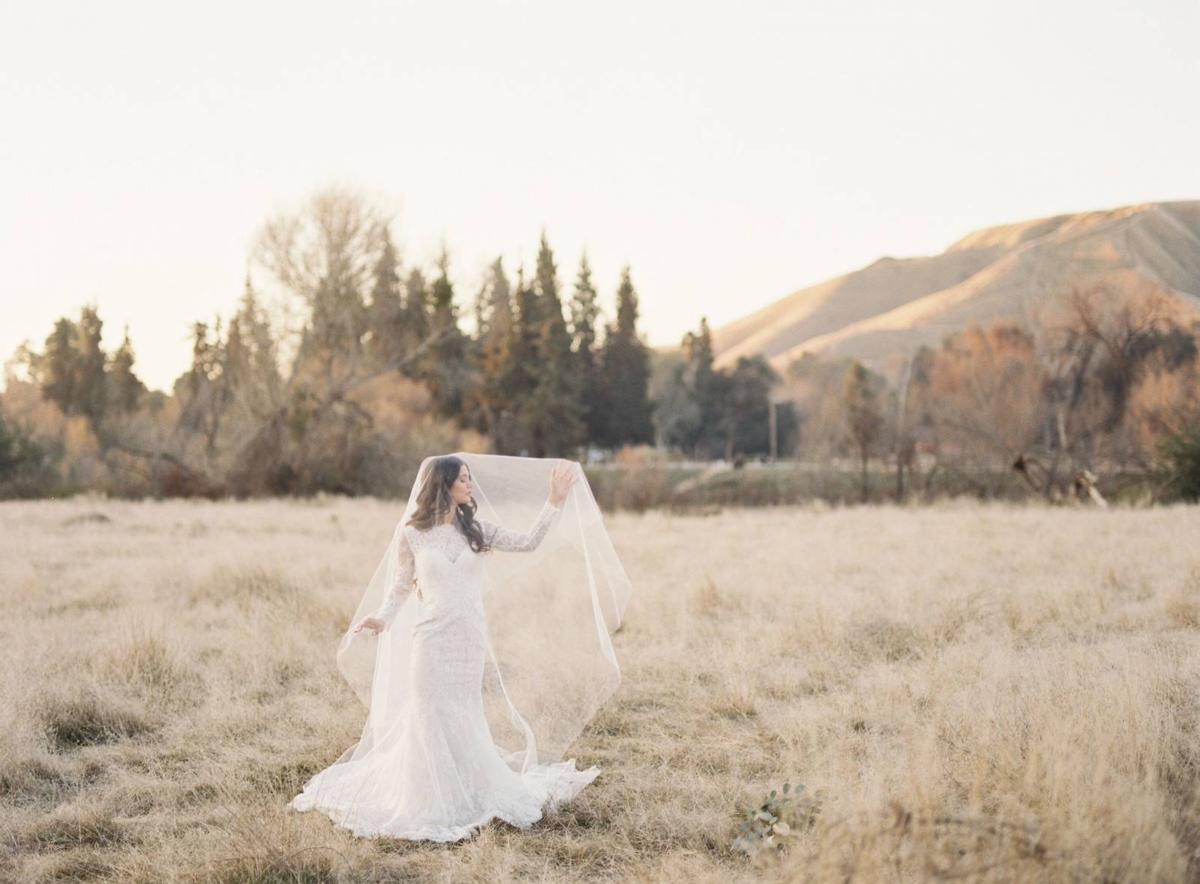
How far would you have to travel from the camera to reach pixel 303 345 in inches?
1173

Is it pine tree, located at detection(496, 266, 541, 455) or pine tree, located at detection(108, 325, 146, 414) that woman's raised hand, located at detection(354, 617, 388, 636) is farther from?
pine tree, located at detection(108, 325, 146, 414)

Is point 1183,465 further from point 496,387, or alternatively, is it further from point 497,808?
point 496,387

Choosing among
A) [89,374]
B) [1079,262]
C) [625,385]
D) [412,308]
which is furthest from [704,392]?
[89,374]

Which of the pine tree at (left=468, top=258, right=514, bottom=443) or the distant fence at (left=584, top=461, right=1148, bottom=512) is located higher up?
the pine tree at (left=468, top=258, right=514, bottom=443)

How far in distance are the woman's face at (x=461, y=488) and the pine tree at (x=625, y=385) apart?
5181 centimetres

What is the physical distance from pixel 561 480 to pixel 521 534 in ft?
1.20

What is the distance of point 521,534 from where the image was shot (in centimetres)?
511

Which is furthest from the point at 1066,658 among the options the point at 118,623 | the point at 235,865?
the point at 118,623

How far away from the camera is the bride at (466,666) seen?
14.8 feet

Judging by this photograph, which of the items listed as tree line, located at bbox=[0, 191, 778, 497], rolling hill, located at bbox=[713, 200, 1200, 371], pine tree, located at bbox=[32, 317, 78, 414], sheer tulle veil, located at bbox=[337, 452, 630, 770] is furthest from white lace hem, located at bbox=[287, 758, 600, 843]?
pine tree, located at bbox=[32, 317, 78, 414]

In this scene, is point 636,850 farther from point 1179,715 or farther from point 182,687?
point 182,687

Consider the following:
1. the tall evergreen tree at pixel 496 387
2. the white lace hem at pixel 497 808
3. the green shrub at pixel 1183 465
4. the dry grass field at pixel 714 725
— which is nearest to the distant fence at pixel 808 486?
the green shrub at pixel 1183 465

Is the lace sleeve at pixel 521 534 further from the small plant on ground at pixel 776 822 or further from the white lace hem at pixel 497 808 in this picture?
the small plant on ground at pixel 776 822

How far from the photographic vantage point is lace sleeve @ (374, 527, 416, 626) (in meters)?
4.88
